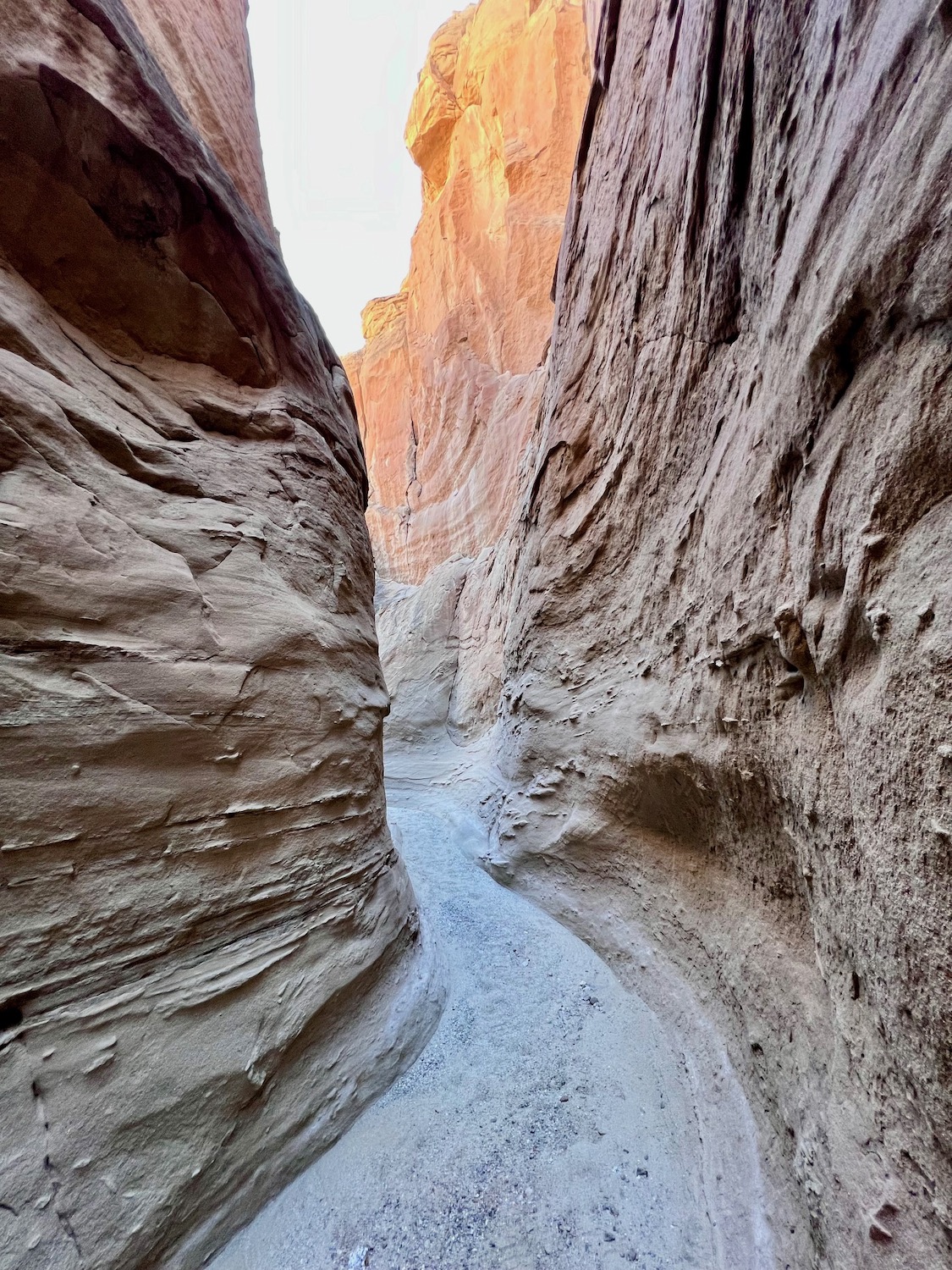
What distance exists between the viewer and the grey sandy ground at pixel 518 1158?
1.71 m

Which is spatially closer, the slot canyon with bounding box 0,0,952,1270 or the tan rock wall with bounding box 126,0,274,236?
the slot canyon with bounding box 0,0,952,1270

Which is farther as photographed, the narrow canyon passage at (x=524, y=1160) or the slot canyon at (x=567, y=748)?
the narrow canyon passage at (x=524, y=1160)

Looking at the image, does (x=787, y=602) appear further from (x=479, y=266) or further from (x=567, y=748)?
(x=479, y=266)

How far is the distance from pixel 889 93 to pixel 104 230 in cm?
303

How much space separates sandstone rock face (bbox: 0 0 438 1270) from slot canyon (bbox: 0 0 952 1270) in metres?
0.01

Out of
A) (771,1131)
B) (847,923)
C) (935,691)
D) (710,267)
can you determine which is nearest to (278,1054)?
(771,1131)

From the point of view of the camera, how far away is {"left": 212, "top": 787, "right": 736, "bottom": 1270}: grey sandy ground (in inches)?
67.4

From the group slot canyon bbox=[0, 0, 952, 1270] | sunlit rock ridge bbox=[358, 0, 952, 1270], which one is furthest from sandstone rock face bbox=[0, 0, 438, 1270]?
sunlit rock ridge bbox=[358, 0, 952, 1270]

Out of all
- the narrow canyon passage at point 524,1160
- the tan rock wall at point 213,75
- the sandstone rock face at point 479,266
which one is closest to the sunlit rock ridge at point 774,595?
the narrow canyon passage at point 524,1160

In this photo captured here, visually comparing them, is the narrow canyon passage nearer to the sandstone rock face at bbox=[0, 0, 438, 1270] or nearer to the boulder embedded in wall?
the sandstone rock face at bbox=[0, 0, 438, 1270]

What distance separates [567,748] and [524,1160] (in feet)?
8.06

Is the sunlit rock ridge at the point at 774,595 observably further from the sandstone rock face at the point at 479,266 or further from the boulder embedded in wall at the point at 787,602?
the sandstone rock face at the point at 479,266

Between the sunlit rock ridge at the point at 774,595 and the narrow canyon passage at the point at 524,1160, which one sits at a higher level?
the sunlit rock ridge at the point at 774,595

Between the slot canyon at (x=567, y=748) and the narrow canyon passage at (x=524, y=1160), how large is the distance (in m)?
0.01
